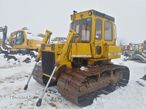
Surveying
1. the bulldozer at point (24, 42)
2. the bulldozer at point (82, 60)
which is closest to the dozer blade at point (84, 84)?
the bulldozer at point (82, 60)

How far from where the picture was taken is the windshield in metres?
6.95

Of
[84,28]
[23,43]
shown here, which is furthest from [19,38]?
[84,28]

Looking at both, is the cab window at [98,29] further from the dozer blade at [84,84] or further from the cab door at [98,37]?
the dozer blade at [84,84]

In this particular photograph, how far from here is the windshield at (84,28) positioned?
695 centimetres

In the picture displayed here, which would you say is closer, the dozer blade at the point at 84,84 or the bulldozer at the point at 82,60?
the dozer blade at the point at 84,84

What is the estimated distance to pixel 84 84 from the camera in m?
6.13

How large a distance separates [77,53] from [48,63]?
1.05m

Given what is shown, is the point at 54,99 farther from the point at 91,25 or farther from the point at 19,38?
the point at 19,38

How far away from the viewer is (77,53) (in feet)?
21.6

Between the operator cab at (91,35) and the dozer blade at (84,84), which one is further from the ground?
the operator cab at (91,35)

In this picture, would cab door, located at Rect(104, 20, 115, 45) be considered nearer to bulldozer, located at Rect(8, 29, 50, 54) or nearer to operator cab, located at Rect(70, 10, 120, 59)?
operator cab, located at Rect(70, 10, 120, 59)

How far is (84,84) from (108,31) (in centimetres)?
262

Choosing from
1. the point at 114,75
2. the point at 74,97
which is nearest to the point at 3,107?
the point at 74,97

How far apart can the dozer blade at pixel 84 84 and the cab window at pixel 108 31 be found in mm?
1145
